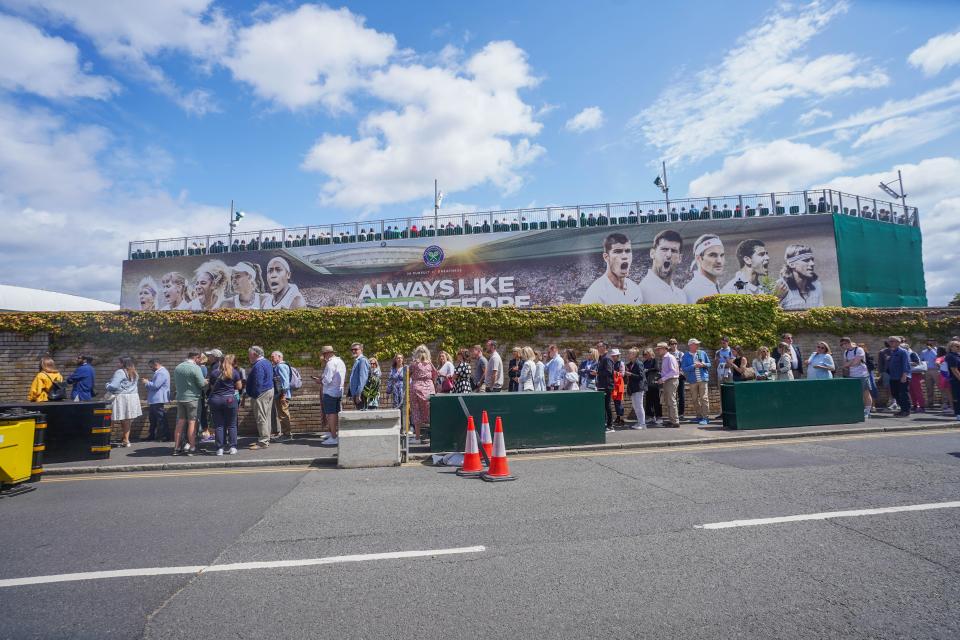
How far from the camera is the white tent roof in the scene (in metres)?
45.0

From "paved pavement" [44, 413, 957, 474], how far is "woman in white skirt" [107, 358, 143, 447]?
0.52 meters

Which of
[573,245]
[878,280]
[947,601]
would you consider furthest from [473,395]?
[878,280]

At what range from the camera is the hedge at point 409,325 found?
12.9m

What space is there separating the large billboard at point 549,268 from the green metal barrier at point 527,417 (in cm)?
1859

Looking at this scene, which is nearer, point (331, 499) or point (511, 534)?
point (511, 534)

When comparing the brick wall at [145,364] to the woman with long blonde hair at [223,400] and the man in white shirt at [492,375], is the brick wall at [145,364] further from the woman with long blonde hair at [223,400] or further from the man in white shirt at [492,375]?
the man in white shirt at [492,375]

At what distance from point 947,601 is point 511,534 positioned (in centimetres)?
316

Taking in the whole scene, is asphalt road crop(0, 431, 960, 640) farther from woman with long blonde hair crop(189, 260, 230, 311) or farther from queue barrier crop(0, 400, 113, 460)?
woman with long blonde hair crop(189, 260, 230, 311)

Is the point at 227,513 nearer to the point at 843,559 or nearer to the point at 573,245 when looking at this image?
the point at 843,559

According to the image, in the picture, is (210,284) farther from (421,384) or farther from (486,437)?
(486,437)

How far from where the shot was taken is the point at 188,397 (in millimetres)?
9289

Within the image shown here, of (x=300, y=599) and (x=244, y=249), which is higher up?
(x=244, y=249)

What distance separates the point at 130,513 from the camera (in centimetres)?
573

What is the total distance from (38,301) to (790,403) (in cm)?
6125
